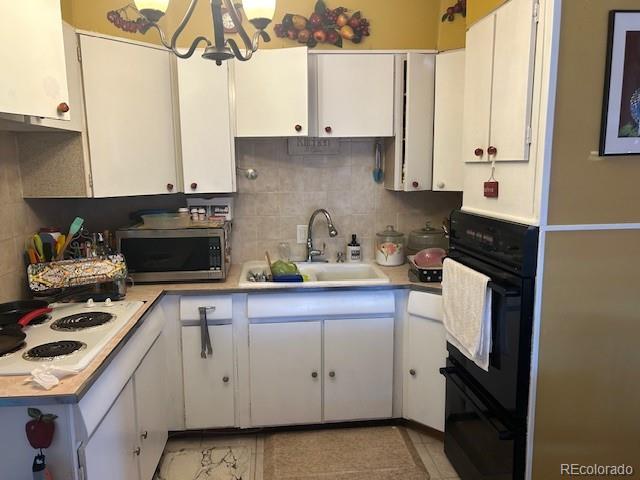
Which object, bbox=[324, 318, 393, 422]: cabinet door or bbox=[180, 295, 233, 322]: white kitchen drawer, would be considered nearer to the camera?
bbox=[180, 295, 233, 322]: white kitchen drawer

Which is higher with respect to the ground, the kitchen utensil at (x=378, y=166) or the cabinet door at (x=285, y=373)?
the kitchen utensil at (x=378, y=166)

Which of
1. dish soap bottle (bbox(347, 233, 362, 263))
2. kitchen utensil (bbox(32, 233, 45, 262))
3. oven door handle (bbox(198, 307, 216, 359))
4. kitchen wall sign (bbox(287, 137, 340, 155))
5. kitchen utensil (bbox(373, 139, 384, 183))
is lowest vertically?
A: oven door handle (bbox(198, 307, 216, 359))

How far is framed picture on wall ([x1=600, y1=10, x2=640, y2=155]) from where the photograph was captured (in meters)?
1.54

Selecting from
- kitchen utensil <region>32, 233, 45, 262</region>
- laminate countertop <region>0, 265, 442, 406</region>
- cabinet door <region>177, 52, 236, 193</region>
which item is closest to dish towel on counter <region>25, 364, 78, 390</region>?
laminate countertop <region>0, 265, 442, 406</region>

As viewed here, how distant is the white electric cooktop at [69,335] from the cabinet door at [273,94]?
3.76 feet

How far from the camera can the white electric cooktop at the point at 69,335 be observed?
1517 mm

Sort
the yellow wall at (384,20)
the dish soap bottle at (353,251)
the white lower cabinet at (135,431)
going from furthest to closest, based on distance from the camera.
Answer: the dish soap bottle at (353,251) → the yellow wall at (384,20) → the white lower cabinet at (135,431)

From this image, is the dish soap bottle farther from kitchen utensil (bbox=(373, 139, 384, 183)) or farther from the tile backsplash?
kitchen utensil (bbox=(373, 139, 384, 183))

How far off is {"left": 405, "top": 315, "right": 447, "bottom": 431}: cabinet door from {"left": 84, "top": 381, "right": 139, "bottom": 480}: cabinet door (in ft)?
4.65

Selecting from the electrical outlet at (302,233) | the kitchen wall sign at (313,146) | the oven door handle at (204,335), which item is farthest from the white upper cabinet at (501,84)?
the oven door handle at (204,335)

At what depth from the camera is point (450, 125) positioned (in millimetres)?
2639

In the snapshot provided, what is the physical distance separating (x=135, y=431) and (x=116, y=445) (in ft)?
0.75

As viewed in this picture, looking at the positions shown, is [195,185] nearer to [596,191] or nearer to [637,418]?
[596,191]

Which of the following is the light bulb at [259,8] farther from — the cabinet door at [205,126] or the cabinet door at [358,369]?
the cabinet door at [358,369]
